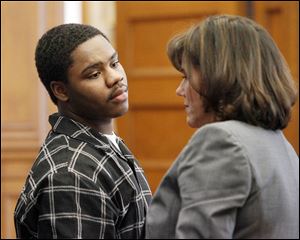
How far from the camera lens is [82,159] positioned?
154 centimetres

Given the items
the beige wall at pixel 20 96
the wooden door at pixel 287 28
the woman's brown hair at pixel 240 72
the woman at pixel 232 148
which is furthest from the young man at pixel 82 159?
the beige wall at pixel 20 96

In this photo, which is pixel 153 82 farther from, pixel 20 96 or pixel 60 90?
pixel 60 90

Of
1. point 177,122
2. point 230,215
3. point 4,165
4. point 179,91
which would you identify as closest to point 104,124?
point 179,91

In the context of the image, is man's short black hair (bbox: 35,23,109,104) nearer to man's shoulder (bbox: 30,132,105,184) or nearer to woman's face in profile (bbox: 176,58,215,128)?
man's shoulder (bbox: 30,132,105,184)

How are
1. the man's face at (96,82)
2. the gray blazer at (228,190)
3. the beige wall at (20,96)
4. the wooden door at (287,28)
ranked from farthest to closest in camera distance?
1. the beige wall at (20,96)
2. the wooden door at (287,28)
3. the man's face at (96,82)
4. the gray blazer at (228,190)

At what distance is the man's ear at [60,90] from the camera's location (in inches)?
65.4

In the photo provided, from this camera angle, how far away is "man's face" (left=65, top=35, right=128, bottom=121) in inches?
63.6

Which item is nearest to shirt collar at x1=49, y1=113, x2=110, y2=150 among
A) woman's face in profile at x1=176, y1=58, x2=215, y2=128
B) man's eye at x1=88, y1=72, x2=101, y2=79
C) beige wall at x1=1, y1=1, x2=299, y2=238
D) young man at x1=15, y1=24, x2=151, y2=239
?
young man at x1=15, y1=24, x2=151, y2=239

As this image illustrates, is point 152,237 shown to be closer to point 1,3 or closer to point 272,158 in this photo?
point 272,158

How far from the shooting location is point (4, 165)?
12.7ft

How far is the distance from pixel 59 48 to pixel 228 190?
0.58 m

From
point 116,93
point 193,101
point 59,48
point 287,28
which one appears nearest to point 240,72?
point 193,101

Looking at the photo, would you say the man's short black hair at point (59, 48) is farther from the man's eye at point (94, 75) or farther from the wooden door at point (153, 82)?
the wooden door at point (153, 82)

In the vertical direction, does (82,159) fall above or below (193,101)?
below
